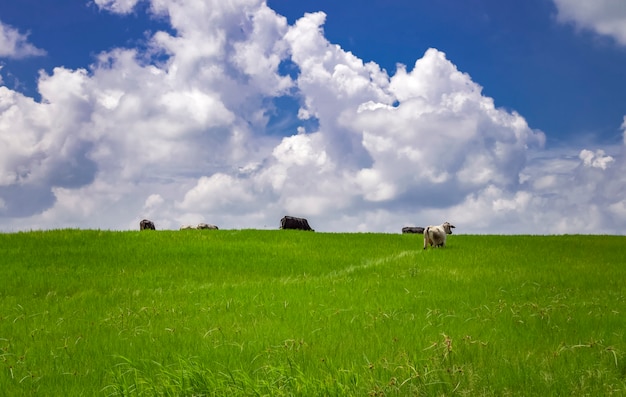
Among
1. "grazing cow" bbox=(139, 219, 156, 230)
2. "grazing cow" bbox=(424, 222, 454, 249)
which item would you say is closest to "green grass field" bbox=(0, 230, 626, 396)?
"grazing cow" bbox=(424, 222, 454, 249)

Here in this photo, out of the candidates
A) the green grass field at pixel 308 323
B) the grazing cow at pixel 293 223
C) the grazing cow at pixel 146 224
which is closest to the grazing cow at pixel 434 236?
the green grass field at pixel 308 323

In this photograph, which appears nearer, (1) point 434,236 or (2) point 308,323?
(2) point 308,323

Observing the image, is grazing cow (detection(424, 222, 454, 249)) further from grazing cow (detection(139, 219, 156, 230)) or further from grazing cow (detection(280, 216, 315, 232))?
grazing cow (detection(139, 219, 156, 230))

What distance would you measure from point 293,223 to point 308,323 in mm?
37021

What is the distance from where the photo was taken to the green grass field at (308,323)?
6594 millimetres

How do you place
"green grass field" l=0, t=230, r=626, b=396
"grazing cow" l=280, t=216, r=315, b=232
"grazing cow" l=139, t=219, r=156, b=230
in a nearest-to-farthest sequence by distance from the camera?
1. "green grass field" l=0, t=230, r=626, b=396
2. "grazing cow" l=280, t=216, r=315, b=232
3. "grazing cow" l=139, t=219, r=156, b=230

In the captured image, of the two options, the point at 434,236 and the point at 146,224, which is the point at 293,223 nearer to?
the point at 146,224

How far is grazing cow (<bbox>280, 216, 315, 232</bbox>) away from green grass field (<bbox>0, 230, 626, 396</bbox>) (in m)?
22.0

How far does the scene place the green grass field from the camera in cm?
659

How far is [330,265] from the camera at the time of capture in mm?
21578

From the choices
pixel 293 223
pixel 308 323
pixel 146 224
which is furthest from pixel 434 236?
pixel 146 224

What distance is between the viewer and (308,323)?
34.8 feet

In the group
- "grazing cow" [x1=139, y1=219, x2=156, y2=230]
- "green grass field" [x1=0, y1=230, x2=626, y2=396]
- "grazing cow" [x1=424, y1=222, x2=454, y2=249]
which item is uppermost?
"grazing cow" [x1=139, y1=219, x2=156, y2=230]


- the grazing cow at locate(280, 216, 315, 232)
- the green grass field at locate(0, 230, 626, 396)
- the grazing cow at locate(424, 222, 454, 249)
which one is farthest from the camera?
the grazing cow at locate(280, 216, 315, 232)
